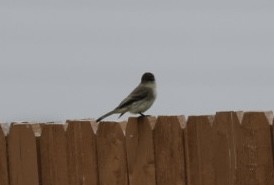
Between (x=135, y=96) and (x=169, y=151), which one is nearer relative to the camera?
(x=169, y=151)

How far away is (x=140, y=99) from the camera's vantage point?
9430mm

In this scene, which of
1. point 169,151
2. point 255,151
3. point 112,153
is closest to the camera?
point 255,151

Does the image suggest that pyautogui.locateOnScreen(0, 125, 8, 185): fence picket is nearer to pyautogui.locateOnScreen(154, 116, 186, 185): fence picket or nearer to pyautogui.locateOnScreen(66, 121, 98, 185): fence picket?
pyautogui.locateOnScreen(66, 121, 98, 185): fence picket

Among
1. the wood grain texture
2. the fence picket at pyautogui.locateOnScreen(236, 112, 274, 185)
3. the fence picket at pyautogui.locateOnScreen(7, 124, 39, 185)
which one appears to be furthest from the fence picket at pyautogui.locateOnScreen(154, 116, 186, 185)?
the wood grain texture

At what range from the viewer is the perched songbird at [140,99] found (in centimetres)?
908

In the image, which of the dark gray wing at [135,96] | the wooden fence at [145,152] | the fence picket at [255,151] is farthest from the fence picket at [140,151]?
the dark gray wing at [135,96]

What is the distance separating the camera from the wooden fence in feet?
20.5

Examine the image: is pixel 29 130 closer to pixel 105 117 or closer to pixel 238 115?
pixel 105 117

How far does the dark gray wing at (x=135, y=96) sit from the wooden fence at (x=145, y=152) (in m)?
1.87

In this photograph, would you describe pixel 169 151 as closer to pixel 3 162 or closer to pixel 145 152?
pixel 145 152

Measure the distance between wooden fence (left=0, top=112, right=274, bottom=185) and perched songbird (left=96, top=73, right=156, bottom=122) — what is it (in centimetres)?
123

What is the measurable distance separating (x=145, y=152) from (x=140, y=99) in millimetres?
2663

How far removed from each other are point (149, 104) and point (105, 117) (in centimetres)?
148

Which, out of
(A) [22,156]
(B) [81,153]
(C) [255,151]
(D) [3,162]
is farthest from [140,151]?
(D) [3,162]
